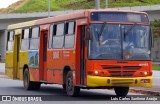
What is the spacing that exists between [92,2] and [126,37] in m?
78.0

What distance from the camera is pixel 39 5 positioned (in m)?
99.6

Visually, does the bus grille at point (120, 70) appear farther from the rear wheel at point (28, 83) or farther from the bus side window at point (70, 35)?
the rear wheel at point (28, 83)

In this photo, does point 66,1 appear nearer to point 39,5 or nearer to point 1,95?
point 39,5

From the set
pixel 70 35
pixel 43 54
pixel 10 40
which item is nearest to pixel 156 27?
pixel 10 40

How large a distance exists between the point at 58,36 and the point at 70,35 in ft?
4.33

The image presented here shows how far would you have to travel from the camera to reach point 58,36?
68.8ft

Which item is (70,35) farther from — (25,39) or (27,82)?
(25,39)

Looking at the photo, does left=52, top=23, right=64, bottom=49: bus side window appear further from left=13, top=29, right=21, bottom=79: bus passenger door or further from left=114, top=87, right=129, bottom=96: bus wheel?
left=13, top=29, right=21, bottom=79: bus passenger door

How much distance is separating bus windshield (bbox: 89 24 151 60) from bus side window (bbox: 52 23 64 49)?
Answer: 2.52 m

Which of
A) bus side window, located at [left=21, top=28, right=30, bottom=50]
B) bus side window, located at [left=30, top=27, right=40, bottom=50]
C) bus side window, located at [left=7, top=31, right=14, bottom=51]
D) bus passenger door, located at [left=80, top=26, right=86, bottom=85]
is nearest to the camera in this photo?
bus passenger door, located at [left=80, top=26, right=86, bottom=85]

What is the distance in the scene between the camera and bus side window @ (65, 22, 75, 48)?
1950cm

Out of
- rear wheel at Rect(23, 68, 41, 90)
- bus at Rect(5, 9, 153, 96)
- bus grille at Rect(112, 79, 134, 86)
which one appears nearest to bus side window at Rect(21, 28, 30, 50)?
rear wheel at Rect(23, 68, 41, 90)

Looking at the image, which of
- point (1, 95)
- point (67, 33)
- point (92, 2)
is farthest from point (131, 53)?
point (92, 2)

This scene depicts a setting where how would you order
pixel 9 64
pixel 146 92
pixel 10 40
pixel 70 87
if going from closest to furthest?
pixel 70 87
pixel 146 92
pixel 9 64
pixel 10 40
